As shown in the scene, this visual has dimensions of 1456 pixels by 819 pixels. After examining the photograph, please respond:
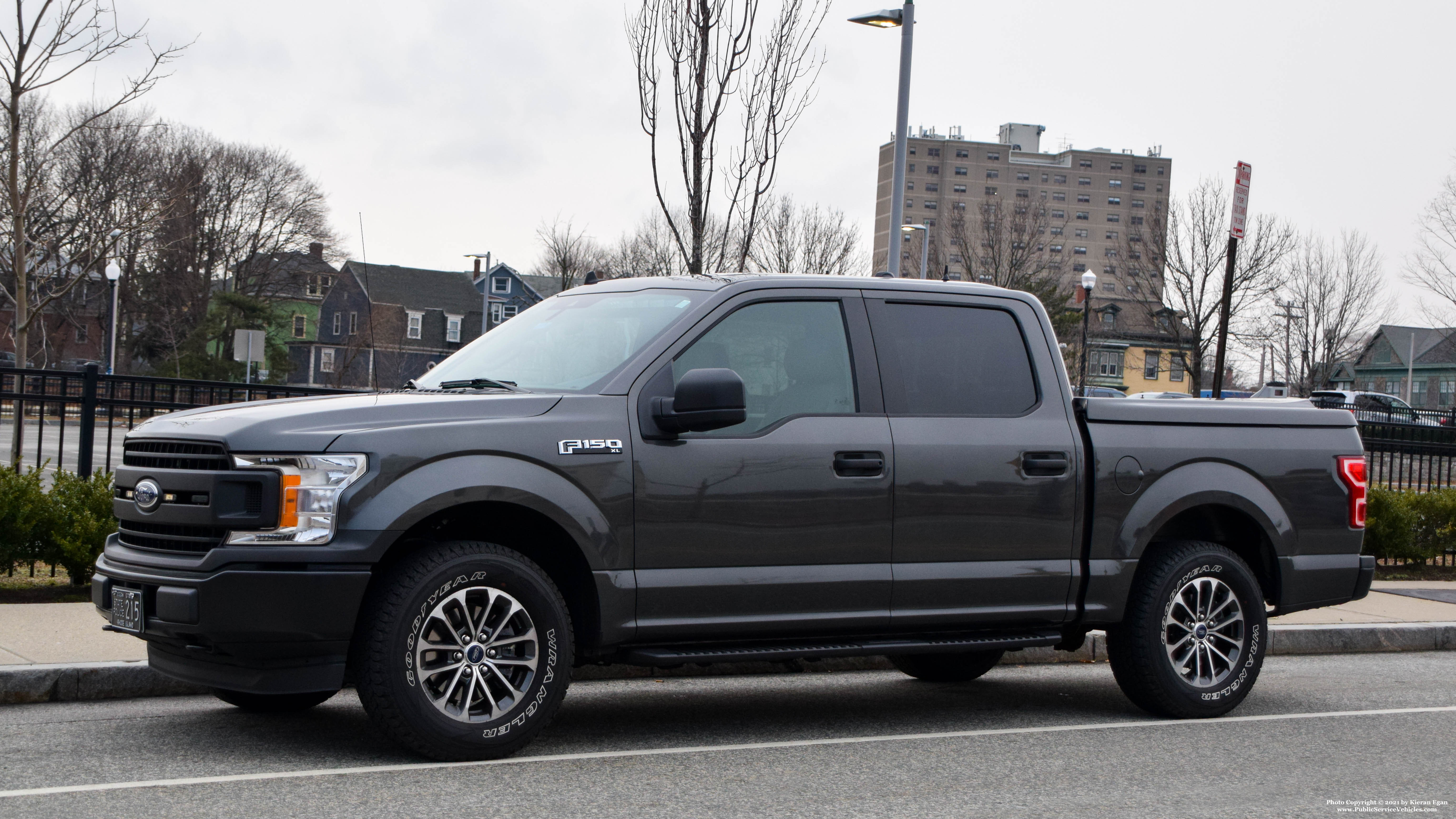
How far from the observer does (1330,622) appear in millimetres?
10594

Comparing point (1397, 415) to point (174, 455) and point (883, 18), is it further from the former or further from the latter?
point (174, 455)

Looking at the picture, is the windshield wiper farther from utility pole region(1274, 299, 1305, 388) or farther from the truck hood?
utility pole region(1274, 299, 1305, 388)

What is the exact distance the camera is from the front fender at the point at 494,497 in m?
5.31

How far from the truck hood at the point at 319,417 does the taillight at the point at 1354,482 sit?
4331 millimetres

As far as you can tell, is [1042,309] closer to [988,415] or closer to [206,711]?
[988,415]

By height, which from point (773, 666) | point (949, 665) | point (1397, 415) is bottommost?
point (773, 666)

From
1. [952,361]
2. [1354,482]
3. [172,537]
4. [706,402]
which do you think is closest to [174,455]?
[172,537]

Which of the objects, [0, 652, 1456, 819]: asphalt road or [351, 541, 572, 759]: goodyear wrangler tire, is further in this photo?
[351, 541, 572, 759]: goodyear wrangler tire

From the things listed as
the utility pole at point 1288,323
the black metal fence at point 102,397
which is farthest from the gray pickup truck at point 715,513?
the utility pole at point 1288,323

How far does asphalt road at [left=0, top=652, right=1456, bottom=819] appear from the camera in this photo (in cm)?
501

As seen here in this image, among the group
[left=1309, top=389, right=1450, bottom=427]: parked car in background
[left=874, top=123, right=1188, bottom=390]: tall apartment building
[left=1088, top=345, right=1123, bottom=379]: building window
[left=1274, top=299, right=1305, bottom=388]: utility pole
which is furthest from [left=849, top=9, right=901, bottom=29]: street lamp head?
[left=874, top=123, right=1188, bottom=390]: tall apartment building

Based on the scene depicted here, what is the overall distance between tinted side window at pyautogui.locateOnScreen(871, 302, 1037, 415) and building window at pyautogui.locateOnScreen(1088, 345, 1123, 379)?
95.0 m

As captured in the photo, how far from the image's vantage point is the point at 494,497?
5.49 metres

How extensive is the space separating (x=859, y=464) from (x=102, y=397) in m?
6.51
